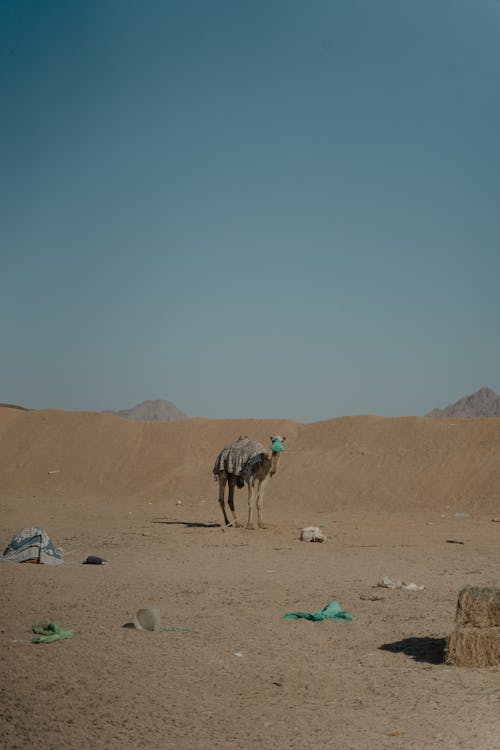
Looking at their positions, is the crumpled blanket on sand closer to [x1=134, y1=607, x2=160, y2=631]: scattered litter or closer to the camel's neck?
the camel's neck

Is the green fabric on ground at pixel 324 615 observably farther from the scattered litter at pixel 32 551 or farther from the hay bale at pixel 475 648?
the scattered litter at pixel 32 551

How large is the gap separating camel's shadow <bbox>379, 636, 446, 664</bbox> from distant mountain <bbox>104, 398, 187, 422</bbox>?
6507 cm

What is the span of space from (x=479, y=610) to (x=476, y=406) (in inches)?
1997

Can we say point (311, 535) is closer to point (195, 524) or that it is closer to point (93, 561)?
point (195, 524)

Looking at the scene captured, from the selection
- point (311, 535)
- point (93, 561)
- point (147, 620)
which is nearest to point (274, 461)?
point (311, 535)

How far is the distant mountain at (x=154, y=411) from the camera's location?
7450cm

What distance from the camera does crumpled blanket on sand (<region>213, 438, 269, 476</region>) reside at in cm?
2089

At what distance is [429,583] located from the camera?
13.5 metres

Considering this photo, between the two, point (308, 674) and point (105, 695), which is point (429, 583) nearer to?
point (308, 674)

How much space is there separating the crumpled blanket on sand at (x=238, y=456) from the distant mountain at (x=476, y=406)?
38536 mm

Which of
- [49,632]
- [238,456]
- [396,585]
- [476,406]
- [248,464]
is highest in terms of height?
[476,406]

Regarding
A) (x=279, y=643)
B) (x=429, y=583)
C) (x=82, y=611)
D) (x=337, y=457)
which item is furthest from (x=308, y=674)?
(x=337, y=457)

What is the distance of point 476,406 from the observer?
57.6 meters

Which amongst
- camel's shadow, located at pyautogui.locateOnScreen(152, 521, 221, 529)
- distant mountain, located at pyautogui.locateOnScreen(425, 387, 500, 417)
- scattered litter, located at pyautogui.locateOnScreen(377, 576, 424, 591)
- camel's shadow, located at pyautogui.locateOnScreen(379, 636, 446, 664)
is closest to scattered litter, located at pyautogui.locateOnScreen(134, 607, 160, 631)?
camel's shadow, located at pyautogui.locateOnScreen(379, 636, 446, 664)
